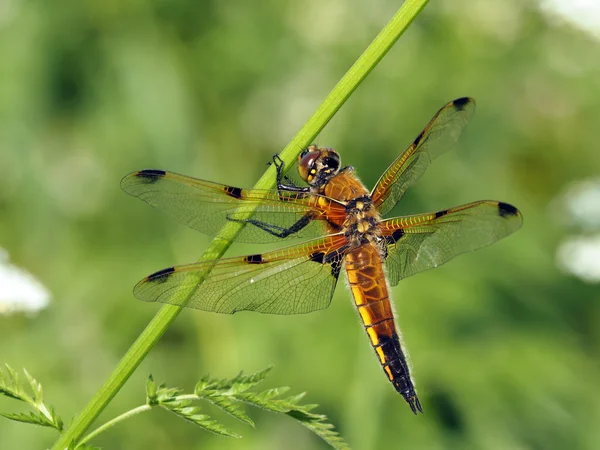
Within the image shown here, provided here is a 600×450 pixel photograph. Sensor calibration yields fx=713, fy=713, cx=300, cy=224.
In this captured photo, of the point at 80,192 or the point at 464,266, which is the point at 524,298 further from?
the point at 80,192

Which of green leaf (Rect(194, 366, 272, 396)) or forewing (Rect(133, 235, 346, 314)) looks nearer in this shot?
green leaf (Rect(194, 366, 272, 396))

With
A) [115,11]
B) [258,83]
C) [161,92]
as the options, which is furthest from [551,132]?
[115,11]

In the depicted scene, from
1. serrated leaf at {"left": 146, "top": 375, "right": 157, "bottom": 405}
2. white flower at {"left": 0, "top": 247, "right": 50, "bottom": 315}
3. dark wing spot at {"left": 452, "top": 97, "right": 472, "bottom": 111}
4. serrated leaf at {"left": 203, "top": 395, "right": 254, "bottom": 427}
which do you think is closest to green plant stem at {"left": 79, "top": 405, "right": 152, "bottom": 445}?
serrated leaf at {"left": 146, "top": 375, "right": 157, "bottom": 405}

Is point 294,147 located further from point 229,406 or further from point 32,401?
point 32,401

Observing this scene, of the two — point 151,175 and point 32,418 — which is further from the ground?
point 151,175

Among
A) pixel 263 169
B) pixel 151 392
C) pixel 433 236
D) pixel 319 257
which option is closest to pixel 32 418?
pixel 151 392

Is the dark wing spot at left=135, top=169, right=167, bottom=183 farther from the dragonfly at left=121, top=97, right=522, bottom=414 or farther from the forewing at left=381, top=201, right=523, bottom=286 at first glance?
the forewing at left=381, top=201, right=523, bottom=286

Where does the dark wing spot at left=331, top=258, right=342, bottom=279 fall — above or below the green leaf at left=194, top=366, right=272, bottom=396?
above
